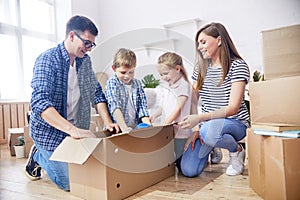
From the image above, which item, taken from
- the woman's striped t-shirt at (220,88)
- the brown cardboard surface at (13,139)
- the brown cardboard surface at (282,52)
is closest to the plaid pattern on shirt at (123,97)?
the woman's striped t-shirt at (220,88)

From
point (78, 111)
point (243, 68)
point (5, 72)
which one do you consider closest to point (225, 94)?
Answer: point (243, 68)

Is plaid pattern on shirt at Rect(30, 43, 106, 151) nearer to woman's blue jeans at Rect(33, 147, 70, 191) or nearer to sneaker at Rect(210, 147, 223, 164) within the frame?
woman's blue jeans at Rect(33, 147, 70, 191)

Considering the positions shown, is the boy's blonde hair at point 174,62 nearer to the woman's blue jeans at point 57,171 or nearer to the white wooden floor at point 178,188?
the white wooden floor at point 178,188

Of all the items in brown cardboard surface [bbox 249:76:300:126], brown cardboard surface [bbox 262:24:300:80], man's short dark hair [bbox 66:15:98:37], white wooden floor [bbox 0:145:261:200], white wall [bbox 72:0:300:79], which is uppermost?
white wall [bbox 72:0:300:79]

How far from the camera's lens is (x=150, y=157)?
3.45ft

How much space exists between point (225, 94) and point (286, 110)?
321 mm

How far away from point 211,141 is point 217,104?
0.62 feet

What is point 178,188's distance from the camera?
1.02 m

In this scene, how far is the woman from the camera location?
1109 millimetres

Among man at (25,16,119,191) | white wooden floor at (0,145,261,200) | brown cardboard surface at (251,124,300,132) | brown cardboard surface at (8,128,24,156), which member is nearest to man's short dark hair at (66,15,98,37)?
man at (25,16,119,191)

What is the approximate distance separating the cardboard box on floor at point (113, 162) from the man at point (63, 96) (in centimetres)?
8

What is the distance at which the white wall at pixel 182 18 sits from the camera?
235 centimetres

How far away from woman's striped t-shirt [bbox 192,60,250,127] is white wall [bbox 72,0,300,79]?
1.50 feet

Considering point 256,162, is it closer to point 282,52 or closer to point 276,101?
point 276,101
